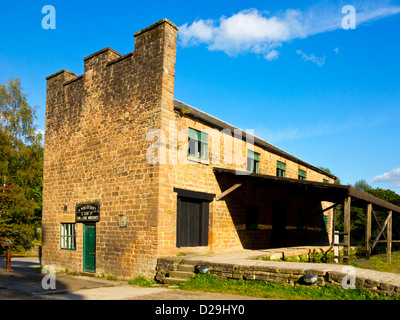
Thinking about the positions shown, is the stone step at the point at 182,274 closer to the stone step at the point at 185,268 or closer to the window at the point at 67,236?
the stone step at the point at 185,268

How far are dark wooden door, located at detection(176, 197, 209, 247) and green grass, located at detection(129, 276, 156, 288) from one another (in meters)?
1.87

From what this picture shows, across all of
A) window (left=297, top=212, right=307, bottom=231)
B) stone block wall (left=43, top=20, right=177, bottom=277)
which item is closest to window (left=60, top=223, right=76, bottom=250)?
stone block wall (left=43, top=20, right=177, bottom=277)

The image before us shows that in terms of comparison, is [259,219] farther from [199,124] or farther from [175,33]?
[175,33]

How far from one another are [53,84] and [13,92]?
46.1ft

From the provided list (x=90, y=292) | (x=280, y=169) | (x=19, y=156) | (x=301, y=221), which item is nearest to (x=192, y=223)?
(x=90, y=292)

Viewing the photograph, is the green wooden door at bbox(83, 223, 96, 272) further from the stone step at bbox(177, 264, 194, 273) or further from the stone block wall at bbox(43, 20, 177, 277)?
the stone step at bbox(177, 264, 194, 273)

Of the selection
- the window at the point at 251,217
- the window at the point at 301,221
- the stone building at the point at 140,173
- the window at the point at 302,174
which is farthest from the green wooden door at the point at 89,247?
the window at the point at 302,174

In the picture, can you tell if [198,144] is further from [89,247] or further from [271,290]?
[271,290]

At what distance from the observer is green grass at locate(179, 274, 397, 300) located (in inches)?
272

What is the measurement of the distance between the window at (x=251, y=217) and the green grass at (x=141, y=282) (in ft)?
20.5

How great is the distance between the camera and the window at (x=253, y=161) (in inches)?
622
